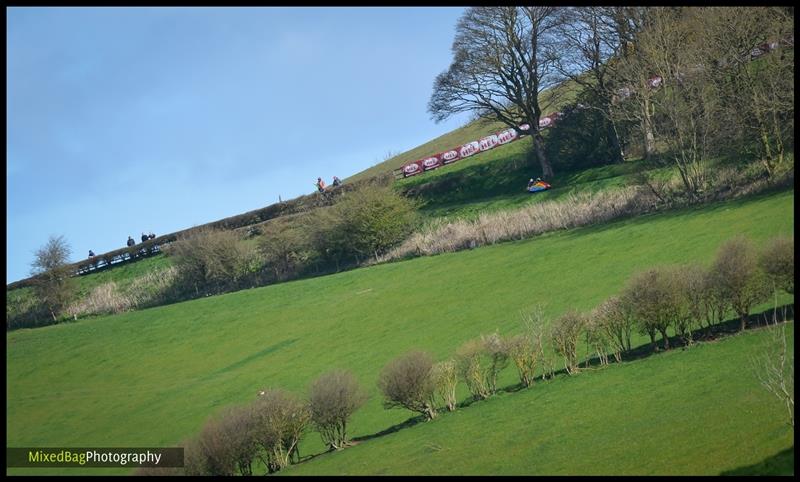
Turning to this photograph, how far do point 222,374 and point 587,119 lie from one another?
3216cm

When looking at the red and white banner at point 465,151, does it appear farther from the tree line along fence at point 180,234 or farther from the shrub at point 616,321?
the shrub at point 616,321

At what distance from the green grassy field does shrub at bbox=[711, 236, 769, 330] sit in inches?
178

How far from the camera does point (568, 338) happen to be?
30719 millimetres

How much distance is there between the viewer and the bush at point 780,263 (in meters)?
27.1

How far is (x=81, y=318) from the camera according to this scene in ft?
235

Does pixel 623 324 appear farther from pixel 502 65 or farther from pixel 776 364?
pixel 502 65

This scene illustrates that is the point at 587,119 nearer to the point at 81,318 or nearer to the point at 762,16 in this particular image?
the point at 762,16

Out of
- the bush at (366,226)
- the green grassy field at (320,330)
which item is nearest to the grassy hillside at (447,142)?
the bush at (366,226)

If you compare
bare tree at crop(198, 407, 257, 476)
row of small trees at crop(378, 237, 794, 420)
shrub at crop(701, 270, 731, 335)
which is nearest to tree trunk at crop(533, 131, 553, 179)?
row of small trees at crop(378, 237, 794, 420)

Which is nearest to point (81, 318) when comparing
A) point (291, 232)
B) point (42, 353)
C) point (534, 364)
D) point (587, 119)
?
point (42, 353)

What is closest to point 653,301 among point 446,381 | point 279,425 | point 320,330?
point 446,381

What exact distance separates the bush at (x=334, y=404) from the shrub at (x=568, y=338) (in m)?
7.02

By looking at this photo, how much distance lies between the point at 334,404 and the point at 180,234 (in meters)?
58.1

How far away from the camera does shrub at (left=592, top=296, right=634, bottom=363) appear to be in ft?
98.7
